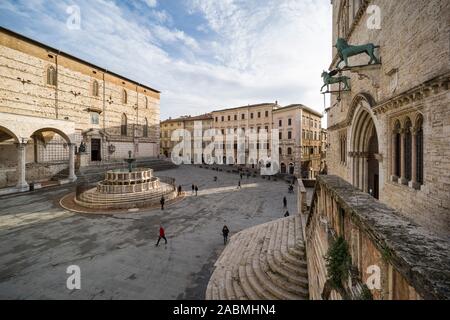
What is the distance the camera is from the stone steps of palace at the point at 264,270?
6344 mm

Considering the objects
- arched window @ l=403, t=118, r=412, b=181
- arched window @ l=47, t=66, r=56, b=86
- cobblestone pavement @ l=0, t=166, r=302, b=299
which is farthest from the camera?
arched window @ l=47, t=66, r=56, b=86

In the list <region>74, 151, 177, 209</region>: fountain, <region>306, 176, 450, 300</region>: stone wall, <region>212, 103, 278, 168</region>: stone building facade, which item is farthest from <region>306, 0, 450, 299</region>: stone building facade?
<region>212, 103, 278, 168</region>: stone building facade

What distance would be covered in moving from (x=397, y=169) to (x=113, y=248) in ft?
42.5

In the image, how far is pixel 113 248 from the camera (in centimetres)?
982

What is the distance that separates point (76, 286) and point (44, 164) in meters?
23.4

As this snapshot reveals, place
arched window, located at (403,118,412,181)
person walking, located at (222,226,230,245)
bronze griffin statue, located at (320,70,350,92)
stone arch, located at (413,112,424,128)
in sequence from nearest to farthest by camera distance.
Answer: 1. stone arch, located at (413,112,424,128)
2. arched window, located at (403,118,412,181)
3. person walking, located at (222,226,230,245)
4. bronze griffin statue, located at (320,70,350,92)

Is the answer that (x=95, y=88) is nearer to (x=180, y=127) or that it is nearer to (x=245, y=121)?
(x=245, y=121)

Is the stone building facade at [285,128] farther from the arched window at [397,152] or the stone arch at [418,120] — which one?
the stone arch at [418,120]

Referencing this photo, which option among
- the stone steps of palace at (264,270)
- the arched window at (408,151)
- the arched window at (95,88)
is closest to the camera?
the stone steps of palace at (264,270)

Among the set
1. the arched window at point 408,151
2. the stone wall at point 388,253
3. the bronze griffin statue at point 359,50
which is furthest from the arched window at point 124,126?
the stone wall at point 388,253

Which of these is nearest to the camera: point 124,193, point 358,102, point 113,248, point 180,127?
point 113,248

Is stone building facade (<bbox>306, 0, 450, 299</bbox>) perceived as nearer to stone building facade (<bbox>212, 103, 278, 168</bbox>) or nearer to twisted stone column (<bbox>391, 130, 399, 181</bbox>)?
twisted stone column (<bbox>391, 130, 399, 181</bbox>)

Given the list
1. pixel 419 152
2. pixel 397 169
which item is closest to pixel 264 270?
pixel 419 152

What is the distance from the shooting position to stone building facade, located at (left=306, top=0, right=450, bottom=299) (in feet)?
7.69
